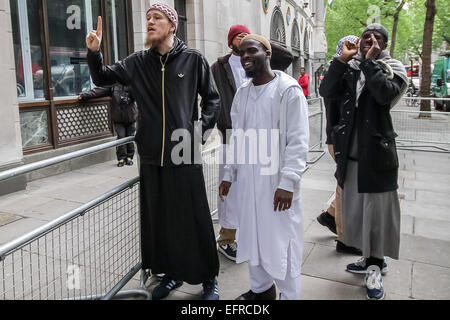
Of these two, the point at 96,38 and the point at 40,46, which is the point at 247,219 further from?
the point at 40,46

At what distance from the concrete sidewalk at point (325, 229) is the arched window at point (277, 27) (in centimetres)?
1447

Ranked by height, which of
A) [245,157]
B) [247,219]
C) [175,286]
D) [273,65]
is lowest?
[175,286]

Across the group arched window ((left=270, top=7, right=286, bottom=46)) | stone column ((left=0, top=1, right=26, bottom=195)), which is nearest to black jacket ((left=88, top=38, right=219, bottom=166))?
stone column ((left=0, top=1, right=26, bottom=195))

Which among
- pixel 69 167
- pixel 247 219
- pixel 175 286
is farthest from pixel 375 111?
pixel 69 167

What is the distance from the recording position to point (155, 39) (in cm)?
296

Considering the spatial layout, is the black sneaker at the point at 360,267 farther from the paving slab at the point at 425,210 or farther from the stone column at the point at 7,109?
the stone column at the point at 7,109

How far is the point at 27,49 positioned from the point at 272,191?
20.2 feet

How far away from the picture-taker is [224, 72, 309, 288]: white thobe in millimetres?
2744

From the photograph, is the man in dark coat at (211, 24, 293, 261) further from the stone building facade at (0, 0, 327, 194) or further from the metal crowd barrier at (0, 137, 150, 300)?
the stone building facade at (0, 0, 327, 194)

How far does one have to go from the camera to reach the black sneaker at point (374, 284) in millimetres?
3289

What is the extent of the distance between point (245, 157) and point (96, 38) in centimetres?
131

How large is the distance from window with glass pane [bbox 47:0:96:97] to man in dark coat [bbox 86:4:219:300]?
17.8 feet

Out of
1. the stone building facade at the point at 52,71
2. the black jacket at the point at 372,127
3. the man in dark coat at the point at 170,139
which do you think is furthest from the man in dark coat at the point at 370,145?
the stone building facade at the point at 52,71

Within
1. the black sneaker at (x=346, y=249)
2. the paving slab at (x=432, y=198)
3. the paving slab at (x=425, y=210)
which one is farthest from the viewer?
the paving slab at (x=432, y=198)
